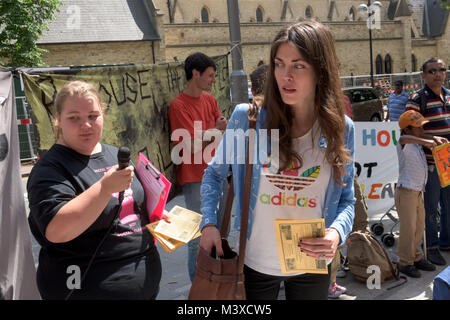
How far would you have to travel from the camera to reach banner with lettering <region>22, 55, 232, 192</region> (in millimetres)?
3379

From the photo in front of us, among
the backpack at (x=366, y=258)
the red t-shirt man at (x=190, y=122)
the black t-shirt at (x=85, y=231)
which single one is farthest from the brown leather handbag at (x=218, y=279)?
the backpack at (x=366, y=258)

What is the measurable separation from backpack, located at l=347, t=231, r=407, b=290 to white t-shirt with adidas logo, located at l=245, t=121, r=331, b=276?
2.37 m

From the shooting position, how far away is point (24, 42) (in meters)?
18.2

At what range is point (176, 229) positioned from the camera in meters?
2.17

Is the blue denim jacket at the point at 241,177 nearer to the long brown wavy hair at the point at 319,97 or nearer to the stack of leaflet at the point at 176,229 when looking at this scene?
the long brown wavy hair at the point at 319,97

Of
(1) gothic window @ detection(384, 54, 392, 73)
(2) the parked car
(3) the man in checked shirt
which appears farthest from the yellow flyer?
(1) gothic window @ detection(384, 54, 392, 73)

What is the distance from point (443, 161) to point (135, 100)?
9.81ft

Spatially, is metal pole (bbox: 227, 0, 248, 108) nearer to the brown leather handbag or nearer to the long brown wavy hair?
the long brown wavy hair

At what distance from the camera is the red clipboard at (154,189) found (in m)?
2.08

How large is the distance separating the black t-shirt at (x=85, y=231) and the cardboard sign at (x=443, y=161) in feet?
10.5

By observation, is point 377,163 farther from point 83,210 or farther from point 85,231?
point 83,210
